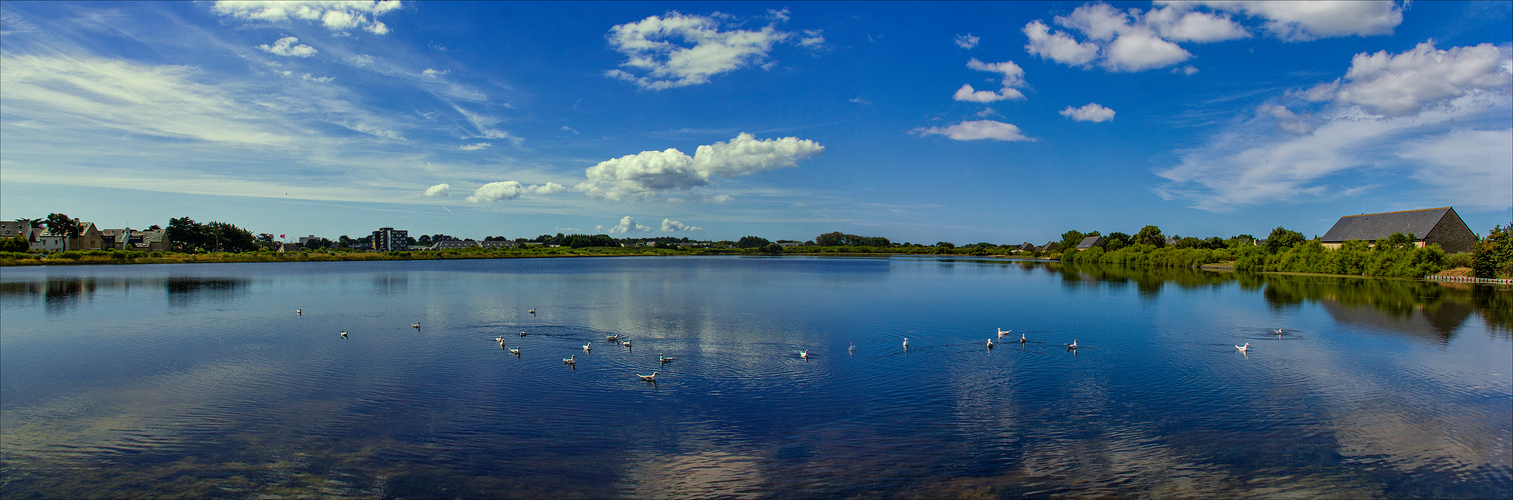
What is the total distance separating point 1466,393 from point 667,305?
2727 cm

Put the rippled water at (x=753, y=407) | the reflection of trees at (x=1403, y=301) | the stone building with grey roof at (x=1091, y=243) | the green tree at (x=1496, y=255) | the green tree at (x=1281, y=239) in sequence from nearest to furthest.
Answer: the rippled water at (x=753, y=407) → the reflection of trees at (x=1403, y=301) → the green tree at (x=1496, y=255) → the green tree at (x=1281, y=239) → the stone building with grey roof at (x=1091, y=243)

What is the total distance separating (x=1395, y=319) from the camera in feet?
87.9

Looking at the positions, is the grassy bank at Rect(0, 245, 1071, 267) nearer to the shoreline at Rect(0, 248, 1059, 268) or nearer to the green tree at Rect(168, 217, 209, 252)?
the shoreline at Rect(0, 248, 1059, 268)

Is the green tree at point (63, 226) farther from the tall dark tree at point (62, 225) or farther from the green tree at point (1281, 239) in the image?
the green tree at point (1281, 239)

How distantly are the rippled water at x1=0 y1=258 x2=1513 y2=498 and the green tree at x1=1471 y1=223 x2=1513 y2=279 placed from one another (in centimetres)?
3189

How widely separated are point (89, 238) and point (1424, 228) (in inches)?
6446

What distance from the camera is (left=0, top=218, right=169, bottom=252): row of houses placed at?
84.1m

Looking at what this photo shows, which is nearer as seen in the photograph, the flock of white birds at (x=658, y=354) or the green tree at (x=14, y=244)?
the flock of white birds at (x=658, y=354)

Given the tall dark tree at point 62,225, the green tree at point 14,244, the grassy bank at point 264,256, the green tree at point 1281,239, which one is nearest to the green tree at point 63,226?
the tall dark tree at point 62,225

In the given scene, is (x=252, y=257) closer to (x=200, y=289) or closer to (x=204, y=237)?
(x=204, y=237)

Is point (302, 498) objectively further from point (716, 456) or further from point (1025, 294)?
point (1025, 294)

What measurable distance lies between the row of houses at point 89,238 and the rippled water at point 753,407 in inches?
3444

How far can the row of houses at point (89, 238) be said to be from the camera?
84.1m

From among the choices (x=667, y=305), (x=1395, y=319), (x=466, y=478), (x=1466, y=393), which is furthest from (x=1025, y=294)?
(x=466, y=478)
